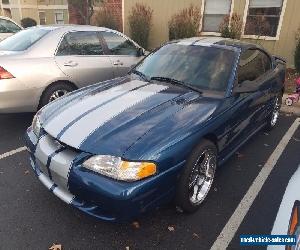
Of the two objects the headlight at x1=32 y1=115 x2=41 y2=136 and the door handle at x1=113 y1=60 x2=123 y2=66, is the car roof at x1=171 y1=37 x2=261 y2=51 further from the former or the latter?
the headlight at x1=32 y1=115 x2=41 y2=136

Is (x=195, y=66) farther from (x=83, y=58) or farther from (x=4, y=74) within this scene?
(x=4, y=74)

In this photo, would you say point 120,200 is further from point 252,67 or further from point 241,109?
point 252,67

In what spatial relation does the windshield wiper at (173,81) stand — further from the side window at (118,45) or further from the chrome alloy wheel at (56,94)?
the side window at (118,45)

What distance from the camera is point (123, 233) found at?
2926mm

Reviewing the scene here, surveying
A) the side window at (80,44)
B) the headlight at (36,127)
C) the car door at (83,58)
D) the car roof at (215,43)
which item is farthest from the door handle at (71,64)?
the headlight at (36,127)

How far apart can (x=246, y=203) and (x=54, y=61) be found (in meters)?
3.69

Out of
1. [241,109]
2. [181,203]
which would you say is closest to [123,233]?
[181,203]

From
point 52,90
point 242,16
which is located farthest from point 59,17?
point 52,90

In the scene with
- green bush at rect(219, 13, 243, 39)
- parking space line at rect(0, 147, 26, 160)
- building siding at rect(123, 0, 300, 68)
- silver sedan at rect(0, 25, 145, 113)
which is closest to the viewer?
parking space line at rect(0, 147, 26, 160)

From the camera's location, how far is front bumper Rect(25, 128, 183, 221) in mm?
2457

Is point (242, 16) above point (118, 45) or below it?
above

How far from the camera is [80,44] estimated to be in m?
5.54

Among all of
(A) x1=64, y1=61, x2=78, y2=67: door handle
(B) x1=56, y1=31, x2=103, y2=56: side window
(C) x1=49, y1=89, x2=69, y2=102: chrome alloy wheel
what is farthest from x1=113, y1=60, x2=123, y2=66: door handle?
(C) x1=49, y1=89, x2=69, y2=102: chrome alloy wheel

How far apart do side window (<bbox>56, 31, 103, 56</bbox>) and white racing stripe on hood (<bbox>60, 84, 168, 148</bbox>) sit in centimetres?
229
